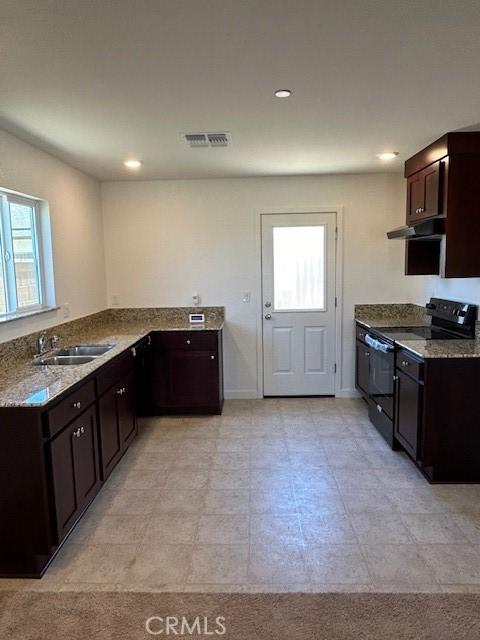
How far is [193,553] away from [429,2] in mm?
2646

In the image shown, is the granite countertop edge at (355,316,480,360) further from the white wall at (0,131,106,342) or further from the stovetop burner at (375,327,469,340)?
the white wall at (0,131,106,342)

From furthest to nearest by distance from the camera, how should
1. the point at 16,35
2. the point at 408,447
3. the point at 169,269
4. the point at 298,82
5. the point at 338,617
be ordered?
the point at 169,269 → the point at 408,447 → the point at 298,82 → the point at 338,617 → the point at 16,35

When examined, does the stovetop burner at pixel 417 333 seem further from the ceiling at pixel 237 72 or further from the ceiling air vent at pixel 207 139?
the ceiling air vent at pixel 207 139

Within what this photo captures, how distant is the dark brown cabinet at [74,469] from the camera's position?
7.12 ft

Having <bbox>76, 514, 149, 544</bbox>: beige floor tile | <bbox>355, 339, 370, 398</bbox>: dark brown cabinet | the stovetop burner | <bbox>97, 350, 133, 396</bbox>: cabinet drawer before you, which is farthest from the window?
<bbox>355, 339, 370, 398</bbox>: dark brown cabinet

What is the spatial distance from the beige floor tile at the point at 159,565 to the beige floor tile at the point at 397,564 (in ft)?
3.06

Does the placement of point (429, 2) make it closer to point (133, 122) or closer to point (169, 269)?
point (133, 122)

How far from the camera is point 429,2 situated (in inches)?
60.7

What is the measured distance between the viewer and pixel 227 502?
9.02 feet

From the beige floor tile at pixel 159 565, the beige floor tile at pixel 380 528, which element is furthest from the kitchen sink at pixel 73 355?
the beige floor tile at pixel 380 528

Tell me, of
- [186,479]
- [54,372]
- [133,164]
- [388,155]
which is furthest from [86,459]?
[388,155]

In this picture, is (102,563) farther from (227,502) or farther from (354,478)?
(354,478)

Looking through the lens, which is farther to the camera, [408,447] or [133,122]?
[408,447]

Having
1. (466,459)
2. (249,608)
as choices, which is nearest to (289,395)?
(466,459)
